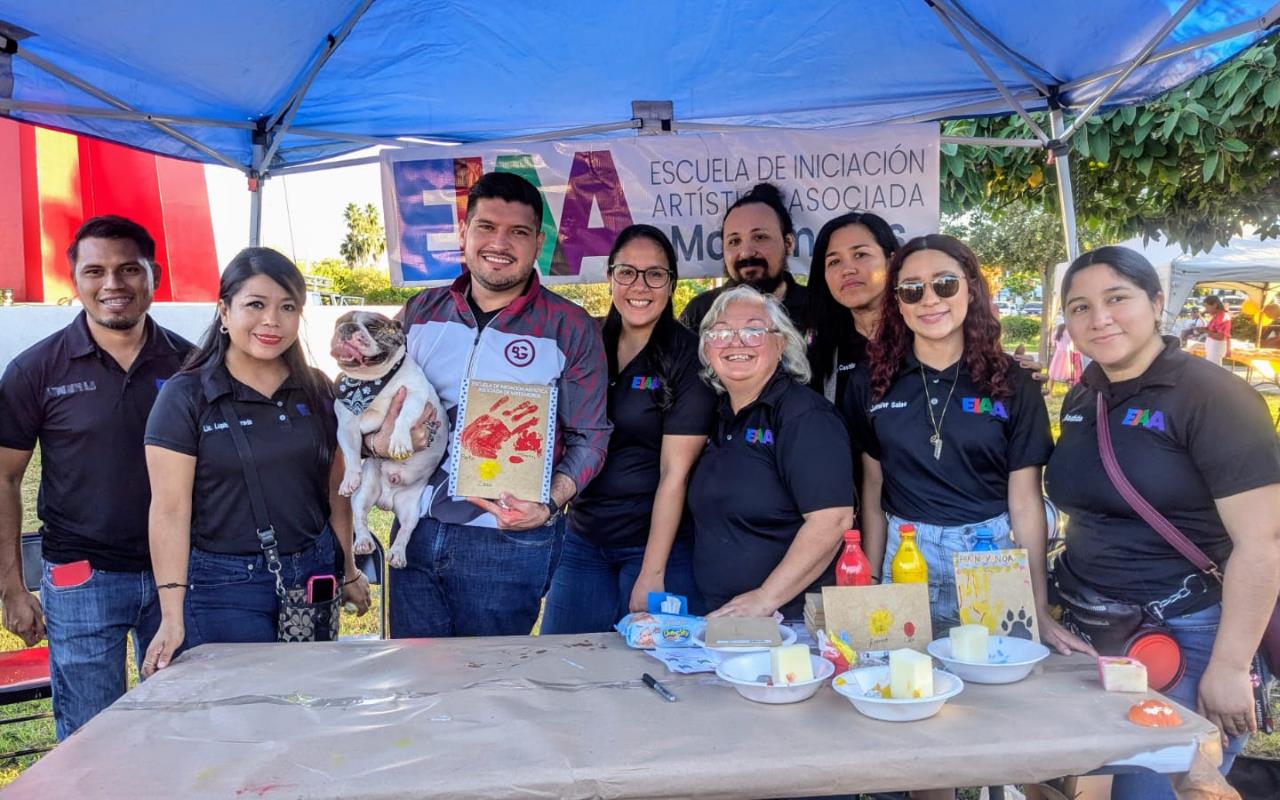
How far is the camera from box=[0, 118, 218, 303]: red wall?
17125 mm

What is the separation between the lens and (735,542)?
2.91 m

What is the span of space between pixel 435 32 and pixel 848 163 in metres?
2.31

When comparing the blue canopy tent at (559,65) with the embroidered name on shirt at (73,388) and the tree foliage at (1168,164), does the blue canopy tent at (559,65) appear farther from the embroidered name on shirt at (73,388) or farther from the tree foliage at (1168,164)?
the tree foliage at (1168,164)

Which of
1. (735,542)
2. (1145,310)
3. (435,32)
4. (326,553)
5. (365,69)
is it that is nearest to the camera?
(1145,310)

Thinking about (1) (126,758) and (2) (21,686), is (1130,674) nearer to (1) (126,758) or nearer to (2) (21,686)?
(1) (126,758)

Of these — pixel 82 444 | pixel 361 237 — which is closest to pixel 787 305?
pixel 82 444

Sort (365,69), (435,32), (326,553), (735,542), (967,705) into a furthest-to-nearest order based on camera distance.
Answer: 1. (365,69)
2. (435,32)
3. (326,553)
4. (735,542)
5. (967,705)

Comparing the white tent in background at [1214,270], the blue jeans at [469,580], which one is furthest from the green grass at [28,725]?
the white tent in background at [1214,270]

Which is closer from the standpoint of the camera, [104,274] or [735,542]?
[735,542]

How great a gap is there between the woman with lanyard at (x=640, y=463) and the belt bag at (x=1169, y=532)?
133 centimetres

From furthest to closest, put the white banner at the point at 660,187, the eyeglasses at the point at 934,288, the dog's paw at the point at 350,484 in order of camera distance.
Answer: the white banner at the point at 660,187
the dog's paw at the point at 350,484
the eyeglasses at the point at 934,288

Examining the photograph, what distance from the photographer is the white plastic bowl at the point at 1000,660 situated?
222 cm

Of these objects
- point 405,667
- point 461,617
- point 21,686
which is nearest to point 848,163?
point 461,617

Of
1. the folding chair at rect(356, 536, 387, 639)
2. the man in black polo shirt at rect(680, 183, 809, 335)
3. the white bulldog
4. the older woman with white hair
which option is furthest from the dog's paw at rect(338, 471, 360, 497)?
the man in black polo shirt at rect(680, 183, 809, 335)
